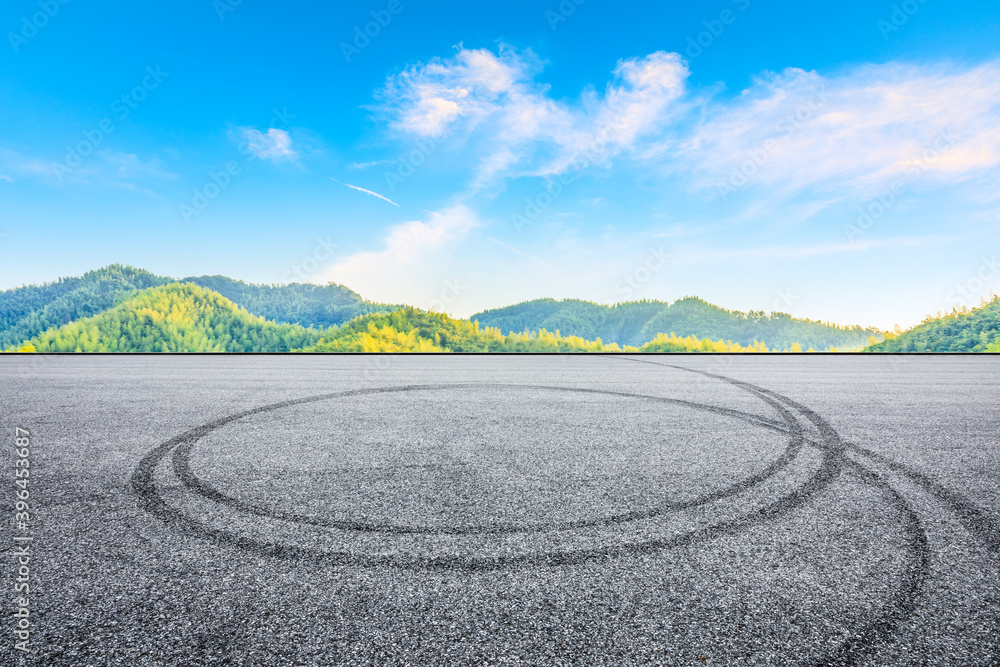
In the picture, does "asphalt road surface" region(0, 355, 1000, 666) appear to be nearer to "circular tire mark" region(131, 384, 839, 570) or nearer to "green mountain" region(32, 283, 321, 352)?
"circular tire mark" region(131, 384, 839, 570)

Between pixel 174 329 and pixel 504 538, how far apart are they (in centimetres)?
1718

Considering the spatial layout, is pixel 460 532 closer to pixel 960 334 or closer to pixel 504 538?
pixel 504 538

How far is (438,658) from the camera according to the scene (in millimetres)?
1372

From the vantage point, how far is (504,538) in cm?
208

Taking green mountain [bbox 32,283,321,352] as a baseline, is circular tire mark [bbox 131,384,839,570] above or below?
below

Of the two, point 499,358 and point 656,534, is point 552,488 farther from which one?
point 499,358

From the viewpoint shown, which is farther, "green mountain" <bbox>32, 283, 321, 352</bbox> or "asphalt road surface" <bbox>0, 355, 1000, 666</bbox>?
"green mountain" <bbox>32, 283, 321, 352</bbox>

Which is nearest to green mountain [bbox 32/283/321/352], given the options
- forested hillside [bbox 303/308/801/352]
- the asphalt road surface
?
forested hillside [bbox 303/308/801/352]

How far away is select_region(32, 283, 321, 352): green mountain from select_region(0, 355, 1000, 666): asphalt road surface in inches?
463

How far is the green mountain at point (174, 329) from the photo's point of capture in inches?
582

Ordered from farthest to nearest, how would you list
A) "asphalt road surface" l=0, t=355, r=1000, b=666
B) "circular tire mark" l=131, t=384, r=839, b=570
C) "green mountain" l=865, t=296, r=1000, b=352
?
"green mountain" l=865, t=296, r=1000, b=352
"circular tire mark" l=131, t=384, r=839, b=570
"asphalt road surface" l=0, t=355, r=1000, b=666

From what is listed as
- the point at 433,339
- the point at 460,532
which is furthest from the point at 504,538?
the point at 433,339

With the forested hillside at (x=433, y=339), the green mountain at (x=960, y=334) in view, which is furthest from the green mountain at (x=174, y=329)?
the green mountain at (x=960, y=334)

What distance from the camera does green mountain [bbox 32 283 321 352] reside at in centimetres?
1477
